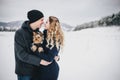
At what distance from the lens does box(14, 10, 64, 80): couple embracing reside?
7.61 feet

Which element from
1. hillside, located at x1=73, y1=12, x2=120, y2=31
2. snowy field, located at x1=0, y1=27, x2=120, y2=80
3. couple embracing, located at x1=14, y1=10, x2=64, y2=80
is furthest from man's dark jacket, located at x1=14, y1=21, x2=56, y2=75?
hillside, located at x1=73, y1=12, x2=120, y2=31

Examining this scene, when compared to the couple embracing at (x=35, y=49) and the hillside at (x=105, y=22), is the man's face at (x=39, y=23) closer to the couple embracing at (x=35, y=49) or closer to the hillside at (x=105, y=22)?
the couple embracing at (x=35, y=49)

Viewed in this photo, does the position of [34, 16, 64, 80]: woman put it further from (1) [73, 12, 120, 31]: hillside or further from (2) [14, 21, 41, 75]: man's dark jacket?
(1) [73, 12, 120, 31]: hillside

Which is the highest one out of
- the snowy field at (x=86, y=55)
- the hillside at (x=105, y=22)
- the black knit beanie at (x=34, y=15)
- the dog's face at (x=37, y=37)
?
the black knit beanie at (x=34, y=15)

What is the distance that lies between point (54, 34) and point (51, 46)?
13cm

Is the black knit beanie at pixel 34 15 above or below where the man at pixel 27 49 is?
above

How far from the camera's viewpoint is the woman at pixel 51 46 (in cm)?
236

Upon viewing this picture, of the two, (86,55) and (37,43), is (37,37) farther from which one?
(86,55)

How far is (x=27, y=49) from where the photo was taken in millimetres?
2332

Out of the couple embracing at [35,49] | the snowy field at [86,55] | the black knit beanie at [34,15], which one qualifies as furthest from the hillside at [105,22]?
the black knit beanie at [34,15]

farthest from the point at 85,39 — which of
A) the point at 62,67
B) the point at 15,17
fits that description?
the point at 15,17

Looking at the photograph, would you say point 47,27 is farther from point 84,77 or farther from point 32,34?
point 84,77

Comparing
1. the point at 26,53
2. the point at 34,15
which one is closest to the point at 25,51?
the point at 26,53

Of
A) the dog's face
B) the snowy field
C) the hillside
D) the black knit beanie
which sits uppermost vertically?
the black knit beanie
